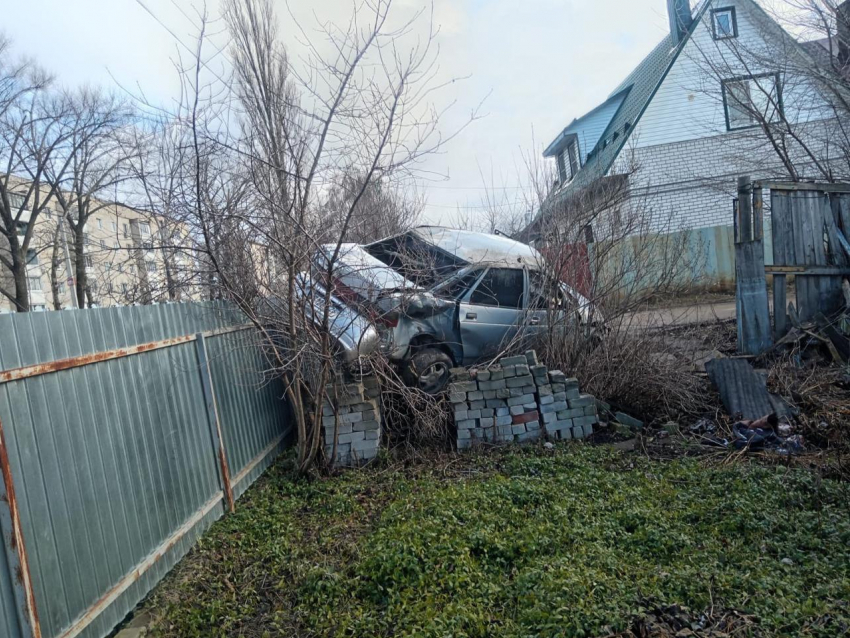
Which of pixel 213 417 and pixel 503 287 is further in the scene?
pixel 503 287

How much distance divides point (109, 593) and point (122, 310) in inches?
65.6

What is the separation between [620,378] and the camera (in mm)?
6605

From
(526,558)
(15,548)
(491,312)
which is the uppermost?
(491,312)

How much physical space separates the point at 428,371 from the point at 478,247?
6.03 ft

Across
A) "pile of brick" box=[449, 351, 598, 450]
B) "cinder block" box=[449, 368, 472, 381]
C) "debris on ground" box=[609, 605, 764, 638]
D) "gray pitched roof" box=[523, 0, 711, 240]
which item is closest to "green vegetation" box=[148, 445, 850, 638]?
"debris on ground" box=[609, 605, 764, 638]

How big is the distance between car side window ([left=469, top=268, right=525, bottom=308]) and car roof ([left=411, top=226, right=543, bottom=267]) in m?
0.12

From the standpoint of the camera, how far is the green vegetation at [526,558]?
2826mm

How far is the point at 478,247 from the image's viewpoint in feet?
23.9

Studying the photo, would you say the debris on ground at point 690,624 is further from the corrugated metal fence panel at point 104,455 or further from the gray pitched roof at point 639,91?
the gray pitched roof at point 639,91

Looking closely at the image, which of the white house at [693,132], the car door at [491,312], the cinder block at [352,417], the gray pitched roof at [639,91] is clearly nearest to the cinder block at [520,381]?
the car door at [491,312]

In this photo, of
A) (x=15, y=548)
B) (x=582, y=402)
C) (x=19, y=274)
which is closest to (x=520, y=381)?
(x=582, y=402)

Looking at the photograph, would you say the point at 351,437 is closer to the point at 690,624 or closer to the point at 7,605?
the point at 7,605

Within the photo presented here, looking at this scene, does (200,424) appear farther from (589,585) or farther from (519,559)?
(589,585)

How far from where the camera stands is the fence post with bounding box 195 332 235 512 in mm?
4648
